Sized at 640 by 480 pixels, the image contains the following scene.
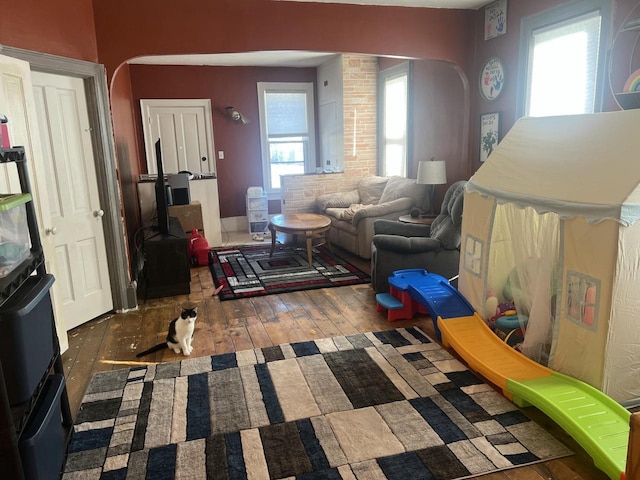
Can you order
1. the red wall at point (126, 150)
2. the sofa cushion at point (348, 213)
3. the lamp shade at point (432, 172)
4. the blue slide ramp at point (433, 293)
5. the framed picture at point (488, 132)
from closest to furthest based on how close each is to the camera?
the blue slide ramp at point (433, 293), the framed picture at point (488, 132), the lamp shade at point (432, 172), the red wall at point (126, 150), the sofa cushion at point (348, 213)

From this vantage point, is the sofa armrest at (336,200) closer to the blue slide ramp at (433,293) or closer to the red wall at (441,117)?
the red wall at (441,117)

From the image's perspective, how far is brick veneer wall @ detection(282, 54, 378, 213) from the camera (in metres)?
6.93

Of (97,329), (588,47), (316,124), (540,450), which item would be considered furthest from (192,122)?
(540,450)

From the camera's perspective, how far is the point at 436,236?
14.6ft

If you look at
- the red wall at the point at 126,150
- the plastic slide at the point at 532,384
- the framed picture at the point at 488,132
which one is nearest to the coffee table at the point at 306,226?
the red wall at the point at 126,150

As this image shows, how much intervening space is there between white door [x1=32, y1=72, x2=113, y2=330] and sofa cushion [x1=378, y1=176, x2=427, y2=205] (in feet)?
11.4

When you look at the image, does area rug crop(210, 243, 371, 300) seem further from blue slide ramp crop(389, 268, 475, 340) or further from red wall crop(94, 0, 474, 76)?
red wall crop(94, 0, 474, 76)

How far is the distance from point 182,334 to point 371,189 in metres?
4.05

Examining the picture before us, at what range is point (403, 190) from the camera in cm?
587

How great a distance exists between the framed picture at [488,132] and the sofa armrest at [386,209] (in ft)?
3.71

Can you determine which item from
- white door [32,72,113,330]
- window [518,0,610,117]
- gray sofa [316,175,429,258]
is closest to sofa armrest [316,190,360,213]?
gray sofa [316,175,429,258]

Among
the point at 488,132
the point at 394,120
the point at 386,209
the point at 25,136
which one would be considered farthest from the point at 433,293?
the point at 394,120

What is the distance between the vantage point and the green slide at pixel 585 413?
2008 millimetres

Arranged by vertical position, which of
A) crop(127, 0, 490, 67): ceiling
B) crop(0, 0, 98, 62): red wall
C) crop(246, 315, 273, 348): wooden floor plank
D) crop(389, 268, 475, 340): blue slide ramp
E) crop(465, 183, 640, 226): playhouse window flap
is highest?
crop(127, 0, 490, 67): ceiling
